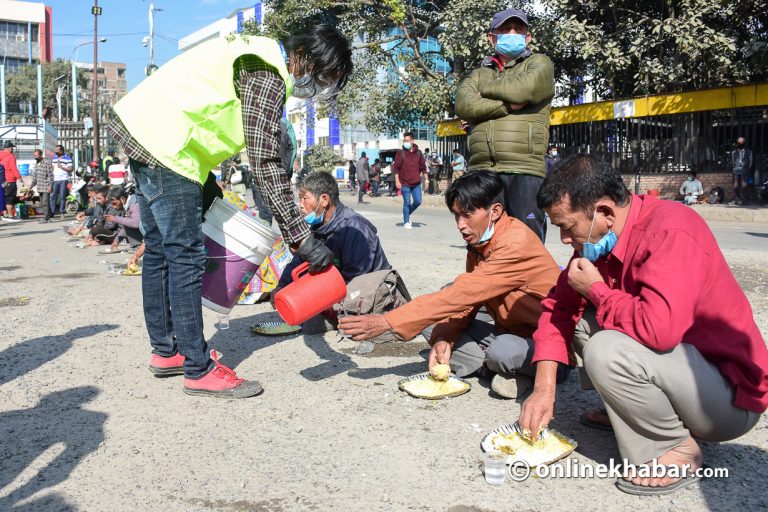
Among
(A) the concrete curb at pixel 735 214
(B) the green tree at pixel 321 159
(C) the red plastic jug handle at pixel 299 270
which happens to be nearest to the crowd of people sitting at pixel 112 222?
(C) the red plastic jug handle at pixel 299 270

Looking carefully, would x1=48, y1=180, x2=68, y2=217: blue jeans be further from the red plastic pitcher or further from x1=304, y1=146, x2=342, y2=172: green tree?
x1=304, y1=146, x2=342, y2=172: green tree

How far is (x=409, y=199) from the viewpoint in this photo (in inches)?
547

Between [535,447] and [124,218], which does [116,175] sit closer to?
[124,218]

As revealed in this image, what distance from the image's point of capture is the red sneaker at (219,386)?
353cm

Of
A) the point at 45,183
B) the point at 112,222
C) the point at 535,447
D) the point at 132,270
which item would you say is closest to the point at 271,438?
the point at 535,447

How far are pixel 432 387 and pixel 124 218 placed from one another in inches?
252

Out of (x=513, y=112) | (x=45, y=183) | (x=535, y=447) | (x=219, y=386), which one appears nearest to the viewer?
(x=535, y=447)

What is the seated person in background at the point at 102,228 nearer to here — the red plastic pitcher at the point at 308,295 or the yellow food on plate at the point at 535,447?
the red plastic pitcher at the point at 308,295

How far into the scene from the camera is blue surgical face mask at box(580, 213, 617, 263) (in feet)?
8.56

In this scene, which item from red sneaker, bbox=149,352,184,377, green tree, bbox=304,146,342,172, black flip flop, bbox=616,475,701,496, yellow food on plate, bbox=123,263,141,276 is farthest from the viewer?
green tree, bbox=304,146,342,172

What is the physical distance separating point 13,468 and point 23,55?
77.7 meters

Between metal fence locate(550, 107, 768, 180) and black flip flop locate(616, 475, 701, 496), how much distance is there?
16.6m

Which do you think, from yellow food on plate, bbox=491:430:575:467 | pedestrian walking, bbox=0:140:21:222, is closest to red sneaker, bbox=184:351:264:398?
yellow food on plate, bbox=491:430:575:467

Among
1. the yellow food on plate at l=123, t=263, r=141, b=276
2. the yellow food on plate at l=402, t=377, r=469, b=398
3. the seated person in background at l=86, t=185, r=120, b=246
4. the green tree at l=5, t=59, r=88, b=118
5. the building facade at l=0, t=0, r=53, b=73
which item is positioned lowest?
the yellow food on plate at l=402, t=377, r=469, b=398
